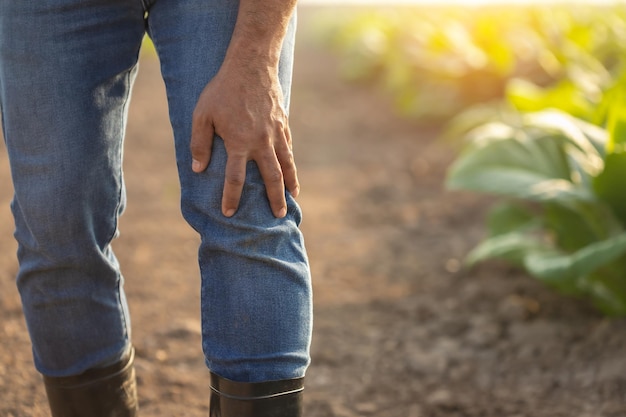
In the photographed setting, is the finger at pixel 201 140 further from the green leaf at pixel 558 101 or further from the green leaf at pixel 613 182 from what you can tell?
the green leaf at pixel 558 101

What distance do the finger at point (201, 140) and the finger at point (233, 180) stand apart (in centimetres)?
4

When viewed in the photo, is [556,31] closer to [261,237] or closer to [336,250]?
[336,250]

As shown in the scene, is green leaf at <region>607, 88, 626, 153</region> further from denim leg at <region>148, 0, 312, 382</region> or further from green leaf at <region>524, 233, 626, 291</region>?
denim leg at <region>148, 0, 312, 382</region>

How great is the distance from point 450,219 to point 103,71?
2791mm

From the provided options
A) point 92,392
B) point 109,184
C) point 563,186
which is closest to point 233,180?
point 109,184

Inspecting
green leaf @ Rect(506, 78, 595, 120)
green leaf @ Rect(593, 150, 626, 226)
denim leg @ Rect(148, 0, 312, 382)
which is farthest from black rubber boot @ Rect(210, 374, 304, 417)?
green leaf @ Rect(506, 78, 595, 120)

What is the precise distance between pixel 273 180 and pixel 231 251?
0.14 metres

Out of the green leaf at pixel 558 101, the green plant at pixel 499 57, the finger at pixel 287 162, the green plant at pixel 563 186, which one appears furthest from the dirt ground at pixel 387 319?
the finger at pixel 287 162

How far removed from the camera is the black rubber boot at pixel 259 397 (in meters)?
1.27

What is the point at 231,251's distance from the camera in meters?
1.25

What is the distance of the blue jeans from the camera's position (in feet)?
4.15

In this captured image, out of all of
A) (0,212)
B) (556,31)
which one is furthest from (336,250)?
(556,31)

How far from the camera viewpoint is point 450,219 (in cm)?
393

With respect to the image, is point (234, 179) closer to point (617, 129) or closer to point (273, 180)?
point (273, 180)
